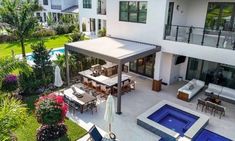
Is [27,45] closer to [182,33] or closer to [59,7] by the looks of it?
[59,7]

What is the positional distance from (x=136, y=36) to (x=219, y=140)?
37.0 feet

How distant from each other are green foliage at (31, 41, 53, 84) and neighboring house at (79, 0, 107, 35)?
808 inches

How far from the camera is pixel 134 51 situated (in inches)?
636

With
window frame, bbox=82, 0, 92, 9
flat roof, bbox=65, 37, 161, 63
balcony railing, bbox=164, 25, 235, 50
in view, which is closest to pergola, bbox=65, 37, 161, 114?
flat roof, bbox=65, 37, 161, 63

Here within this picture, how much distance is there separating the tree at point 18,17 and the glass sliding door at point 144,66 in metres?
11.5

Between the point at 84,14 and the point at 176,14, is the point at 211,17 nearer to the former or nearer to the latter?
the point at 176,14

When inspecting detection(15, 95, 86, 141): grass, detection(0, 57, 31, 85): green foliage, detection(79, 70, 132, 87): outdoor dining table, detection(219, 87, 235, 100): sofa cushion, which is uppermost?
detection(0, 57, 31, 85): green foliage

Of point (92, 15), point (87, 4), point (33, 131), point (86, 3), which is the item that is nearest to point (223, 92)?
point (33, 131)

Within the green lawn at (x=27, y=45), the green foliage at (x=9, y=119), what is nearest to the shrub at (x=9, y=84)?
the green foliage at (x=9, y=119)

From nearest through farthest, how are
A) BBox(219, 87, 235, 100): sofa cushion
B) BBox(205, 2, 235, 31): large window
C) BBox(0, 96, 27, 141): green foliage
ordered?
1. BBox(0, 96, 27, 141): green foliage
2. BBox(219, 87, 235, 100): sofa cushion
3. BBox(205, 2, 235, 31): large window

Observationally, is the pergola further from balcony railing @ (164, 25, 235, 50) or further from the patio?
balcony railing @ (164, 25, 235, 50)

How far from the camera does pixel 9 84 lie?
1617 cm

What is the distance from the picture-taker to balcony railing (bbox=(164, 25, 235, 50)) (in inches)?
610

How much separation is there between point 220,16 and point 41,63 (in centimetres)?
1687
